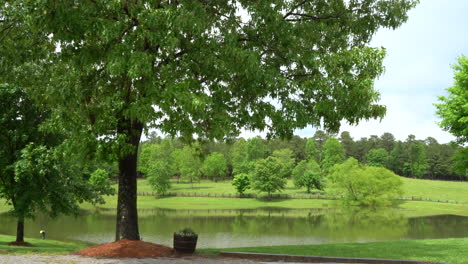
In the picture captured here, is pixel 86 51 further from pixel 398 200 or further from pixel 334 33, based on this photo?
pixel 398 200

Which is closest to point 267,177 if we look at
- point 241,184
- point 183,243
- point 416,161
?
point 241,184

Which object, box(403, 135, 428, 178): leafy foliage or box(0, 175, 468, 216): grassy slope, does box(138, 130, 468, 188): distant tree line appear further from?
box(0, 175, 468, 216): grassy slope

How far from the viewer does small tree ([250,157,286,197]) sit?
7450cm

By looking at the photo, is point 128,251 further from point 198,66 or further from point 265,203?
point 265,203

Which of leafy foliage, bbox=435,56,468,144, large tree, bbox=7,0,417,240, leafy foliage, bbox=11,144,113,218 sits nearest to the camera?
large tree, bbox=7,0,417,240

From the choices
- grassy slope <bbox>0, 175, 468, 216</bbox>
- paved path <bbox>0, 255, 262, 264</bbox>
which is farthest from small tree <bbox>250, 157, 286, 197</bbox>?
paved path <bbox>0, 255, 262, 264</bbox>

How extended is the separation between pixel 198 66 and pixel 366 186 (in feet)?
193

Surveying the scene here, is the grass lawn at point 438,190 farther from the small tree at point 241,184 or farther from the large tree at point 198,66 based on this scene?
the large tree at point 198,66

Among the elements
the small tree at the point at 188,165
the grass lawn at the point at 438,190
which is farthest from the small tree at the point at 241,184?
the grass lawn at the point at 438,190

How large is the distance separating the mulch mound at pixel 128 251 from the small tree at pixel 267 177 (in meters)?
61.3

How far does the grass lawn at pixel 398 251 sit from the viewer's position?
13938 millimetres

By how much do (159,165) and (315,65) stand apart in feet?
229

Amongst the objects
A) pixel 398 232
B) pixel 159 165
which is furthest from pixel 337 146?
pixel 398 232

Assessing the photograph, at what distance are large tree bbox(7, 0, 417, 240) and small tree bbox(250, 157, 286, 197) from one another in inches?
2385
